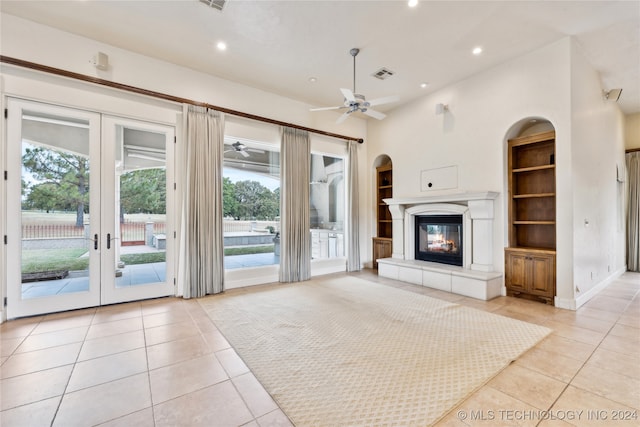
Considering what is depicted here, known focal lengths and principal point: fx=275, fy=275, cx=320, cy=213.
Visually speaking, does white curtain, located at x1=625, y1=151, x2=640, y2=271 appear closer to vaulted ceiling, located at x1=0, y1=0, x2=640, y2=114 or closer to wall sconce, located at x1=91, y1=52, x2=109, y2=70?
vaulted ceiling, located at x1=0, y1=0, x2=640, y2=114

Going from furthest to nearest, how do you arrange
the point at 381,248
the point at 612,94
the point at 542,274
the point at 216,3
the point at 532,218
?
the point at 381,248 → the point at 612,94 → the point at 532,218 → the point at 542,274 → the point at 216,3

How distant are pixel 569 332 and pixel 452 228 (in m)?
2.39

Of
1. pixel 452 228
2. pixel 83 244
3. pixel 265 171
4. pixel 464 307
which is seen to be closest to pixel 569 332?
pixel 464 307

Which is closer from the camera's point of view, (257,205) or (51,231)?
(51,231)

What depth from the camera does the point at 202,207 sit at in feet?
14.5

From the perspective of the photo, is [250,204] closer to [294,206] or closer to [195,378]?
[294,206]

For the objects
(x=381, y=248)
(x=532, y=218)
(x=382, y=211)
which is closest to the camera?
(x=532, y=218)

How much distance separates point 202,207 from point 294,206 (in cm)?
170

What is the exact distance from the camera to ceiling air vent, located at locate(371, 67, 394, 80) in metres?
4.57

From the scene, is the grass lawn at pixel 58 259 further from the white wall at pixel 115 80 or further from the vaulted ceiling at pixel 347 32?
the vaulted ceiling at pixel 347 32

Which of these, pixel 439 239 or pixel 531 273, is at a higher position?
pixel 439 239

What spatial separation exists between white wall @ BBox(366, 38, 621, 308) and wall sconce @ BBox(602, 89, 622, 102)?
0.31 m

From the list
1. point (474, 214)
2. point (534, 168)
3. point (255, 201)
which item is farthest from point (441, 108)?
point (255, 201)

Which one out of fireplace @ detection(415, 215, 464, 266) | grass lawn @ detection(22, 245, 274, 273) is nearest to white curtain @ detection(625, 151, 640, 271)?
fireplace @ detection(415, 215, 464, 266)
